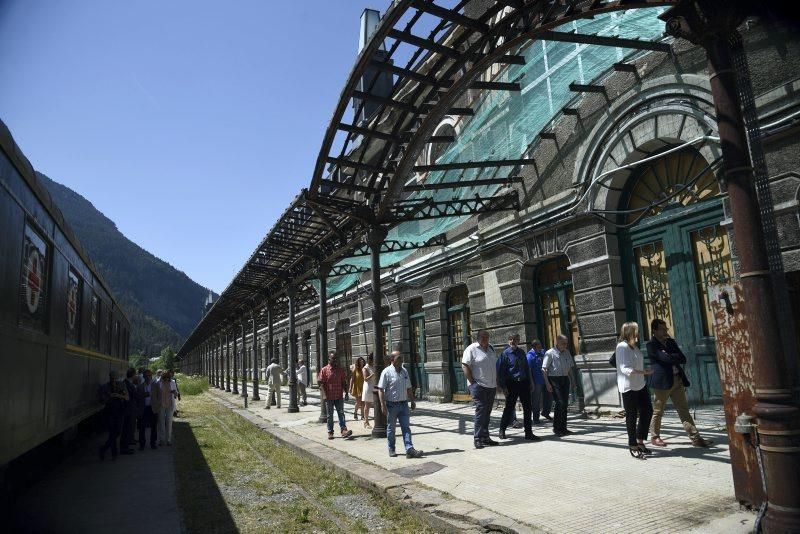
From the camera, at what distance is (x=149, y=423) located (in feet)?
40.8

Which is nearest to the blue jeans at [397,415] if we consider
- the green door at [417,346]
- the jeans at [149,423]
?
the jeans at [149,423]

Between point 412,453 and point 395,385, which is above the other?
point 395,385

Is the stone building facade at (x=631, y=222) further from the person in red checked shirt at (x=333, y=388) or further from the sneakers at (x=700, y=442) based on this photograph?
the person in red checked shirt at (x=333, y=388)

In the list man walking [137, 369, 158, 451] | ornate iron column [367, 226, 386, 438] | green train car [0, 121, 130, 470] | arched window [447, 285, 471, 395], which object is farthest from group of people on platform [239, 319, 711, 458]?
green train car [0, 121, 130, 470]

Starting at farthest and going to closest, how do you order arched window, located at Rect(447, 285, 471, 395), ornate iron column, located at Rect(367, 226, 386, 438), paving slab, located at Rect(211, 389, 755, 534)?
1. arched window, located at Rect(447, 285, 471, 395)
2. ornate iron column, located at Rect(367, 226, 386, 438)
3. paving slab, located at Rect(211, 389, 755, 534)

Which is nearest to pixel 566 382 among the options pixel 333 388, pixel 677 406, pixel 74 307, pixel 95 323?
pixel 677 406

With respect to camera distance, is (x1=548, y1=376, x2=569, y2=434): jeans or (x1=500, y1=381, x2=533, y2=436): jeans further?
(x1=548, y1=376, x2=569, y2=434): jeans

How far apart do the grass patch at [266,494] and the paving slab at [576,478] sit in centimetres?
36

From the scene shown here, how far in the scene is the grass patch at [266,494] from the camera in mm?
5535

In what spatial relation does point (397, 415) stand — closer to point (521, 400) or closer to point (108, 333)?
point (521, 400)

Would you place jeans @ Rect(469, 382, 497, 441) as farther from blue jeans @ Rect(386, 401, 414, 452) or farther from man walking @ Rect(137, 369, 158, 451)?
man walking @ Rect(137, 369, 158, 451)

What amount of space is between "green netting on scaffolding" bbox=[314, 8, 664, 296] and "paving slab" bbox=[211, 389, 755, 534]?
5.64 m

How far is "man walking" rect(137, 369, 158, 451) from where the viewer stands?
11805 mm

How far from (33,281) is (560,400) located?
7.62 metres
